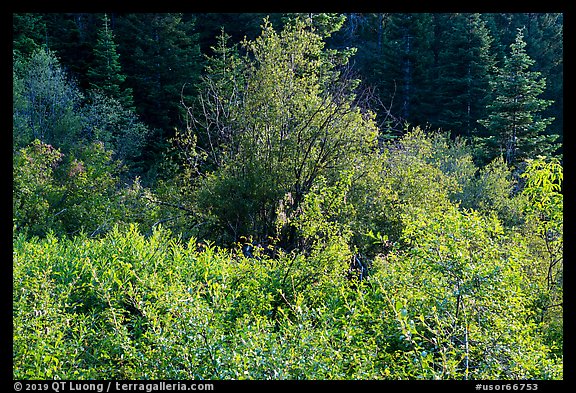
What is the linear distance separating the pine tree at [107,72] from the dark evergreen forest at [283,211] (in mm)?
129

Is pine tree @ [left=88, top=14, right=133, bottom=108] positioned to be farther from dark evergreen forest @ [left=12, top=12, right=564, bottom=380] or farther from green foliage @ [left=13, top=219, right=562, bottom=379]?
green foliage @ [left=13, top=219, right=562, bottom=379]

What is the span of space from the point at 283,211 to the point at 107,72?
18.7m

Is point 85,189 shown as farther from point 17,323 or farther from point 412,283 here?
point 412,283

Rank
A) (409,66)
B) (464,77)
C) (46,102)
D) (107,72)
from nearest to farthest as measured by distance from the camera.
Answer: (46,102)
(107,72)
(464,77)
(409,66)

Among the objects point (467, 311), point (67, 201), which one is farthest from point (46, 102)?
point (467, 311)

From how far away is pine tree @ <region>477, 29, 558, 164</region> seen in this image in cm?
2267

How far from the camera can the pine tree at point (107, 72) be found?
25953 mm

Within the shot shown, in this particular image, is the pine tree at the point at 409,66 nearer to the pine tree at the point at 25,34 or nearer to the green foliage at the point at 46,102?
the green foliage at the point at 46,102

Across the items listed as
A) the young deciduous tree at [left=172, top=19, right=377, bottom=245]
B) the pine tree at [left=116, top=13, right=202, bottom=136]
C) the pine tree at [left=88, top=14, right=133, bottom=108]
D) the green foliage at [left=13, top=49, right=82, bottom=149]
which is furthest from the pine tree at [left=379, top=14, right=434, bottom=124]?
the young deciduous tree at [left=172, top=19, right=377, bottom=245]

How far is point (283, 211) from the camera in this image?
10.9m

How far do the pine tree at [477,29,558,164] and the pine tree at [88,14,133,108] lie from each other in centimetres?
1717

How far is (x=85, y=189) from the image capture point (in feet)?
47.0

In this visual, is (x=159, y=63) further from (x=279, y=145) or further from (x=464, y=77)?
(x=279, y=145)
